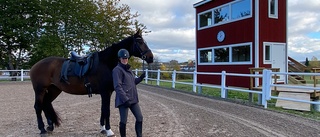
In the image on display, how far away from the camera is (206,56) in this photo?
14469mm

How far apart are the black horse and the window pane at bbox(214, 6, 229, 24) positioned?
9550 millimetres

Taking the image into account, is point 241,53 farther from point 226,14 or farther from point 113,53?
point 113,53

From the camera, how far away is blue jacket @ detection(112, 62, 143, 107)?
136 inches

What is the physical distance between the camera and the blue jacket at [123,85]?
3.45m

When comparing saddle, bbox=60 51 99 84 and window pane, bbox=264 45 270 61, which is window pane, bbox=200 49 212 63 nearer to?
window pane, bbox=264 45 270 61

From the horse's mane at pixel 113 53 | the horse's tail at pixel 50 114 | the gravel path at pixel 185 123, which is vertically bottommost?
the gravel path at pixel 185 123

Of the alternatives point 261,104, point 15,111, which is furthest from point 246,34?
point 15,111

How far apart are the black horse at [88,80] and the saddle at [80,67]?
0.06m

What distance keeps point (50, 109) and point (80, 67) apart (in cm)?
108

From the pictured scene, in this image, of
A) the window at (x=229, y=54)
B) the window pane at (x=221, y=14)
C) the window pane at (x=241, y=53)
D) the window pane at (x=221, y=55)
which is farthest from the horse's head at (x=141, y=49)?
the window pane at (x=221, y=14)

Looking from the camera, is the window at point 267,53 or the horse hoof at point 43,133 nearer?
the horse hoof at point 43,133

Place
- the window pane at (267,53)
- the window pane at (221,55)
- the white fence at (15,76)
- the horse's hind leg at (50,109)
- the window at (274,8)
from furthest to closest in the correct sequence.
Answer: the white fence at (15,76)
the window pane at (221,55)
the window at (274,8)
the window pane at (267,53)
the horse's hind leg at (50,109)

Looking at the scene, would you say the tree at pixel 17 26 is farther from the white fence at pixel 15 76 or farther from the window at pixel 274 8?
the window at pixel 274 8

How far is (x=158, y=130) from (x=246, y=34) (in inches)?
332
